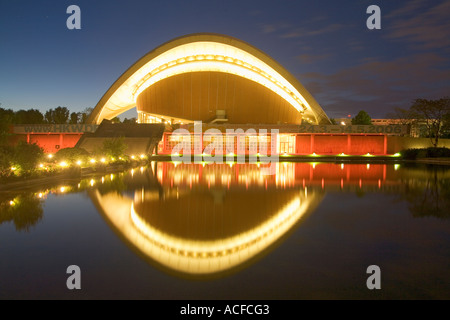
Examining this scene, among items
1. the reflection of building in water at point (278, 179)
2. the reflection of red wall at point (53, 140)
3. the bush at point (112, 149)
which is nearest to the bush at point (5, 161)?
the reflection of building in water at point (278, 179)

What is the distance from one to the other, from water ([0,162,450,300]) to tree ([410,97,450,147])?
123 feet

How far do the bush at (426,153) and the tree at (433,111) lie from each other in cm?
469

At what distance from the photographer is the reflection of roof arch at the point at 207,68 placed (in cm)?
4156

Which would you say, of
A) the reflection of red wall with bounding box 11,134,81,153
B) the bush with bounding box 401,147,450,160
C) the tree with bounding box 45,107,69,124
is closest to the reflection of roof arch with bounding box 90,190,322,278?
the bush with bounding box 401,147,450,160

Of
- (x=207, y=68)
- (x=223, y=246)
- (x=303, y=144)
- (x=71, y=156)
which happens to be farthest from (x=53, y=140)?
(x=223, y=246)

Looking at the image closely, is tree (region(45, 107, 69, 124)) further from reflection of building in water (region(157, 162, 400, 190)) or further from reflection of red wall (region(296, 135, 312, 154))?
reflection of building in water (region(157, 162, 400, 190))

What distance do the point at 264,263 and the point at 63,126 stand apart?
1601 inches

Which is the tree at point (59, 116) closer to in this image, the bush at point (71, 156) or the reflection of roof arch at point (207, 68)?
the reflection of roof arch at point (207, 68)

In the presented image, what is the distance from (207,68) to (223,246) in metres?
44.7

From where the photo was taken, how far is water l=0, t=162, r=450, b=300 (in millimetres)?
4160

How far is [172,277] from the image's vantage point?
4492mm

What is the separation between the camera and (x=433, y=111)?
139 ft
